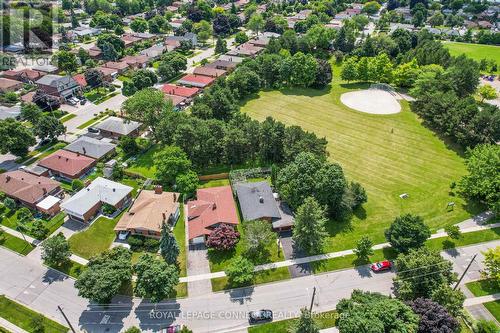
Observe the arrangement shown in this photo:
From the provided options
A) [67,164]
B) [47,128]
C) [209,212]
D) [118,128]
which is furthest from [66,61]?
[209,212]

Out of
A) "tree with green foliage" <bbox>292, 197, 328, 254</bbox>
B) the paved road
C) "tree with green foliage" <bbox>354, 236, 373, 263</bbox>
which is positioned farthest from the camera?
"tree with green foliage" <bbox>354, 236, 373, 263</bbox>

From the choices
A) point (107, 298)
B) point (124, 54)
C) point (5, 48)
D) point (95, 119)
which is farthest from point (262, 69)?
point (5, 48)

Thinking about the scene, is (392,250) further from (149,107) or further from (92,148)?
(92,148)

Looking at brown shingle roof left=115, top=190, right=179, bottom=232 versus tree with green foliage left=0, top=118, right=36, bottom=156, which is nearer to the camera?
brown shingle roof left=115, top=190, right=179, bottom=232

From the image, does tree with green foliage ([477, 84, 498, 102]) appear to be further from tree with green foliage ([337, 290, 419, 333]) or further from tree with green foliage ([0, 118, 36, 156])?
tree with green foliage ([0, 118, 36, 156])

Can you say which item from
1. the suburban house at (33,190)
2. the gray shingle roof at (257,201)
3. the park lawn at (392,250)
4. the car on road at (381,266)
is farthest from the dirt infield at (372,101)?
the suburban house at (33,190)

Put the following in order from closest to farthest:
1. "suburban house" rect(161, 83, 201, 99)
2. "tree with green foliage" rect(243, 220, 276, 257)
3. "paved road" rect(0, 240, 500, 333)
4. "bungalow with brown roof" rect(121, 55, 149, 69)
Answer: "paved road" rect(0, 240, 500, 333)
"tree with green foliage" rect(243, 220, 276, 257)
"suburban house" rect(161, 83, 201, 99)
"bungalow with brown roof" rect(121, 55, 149, 69)

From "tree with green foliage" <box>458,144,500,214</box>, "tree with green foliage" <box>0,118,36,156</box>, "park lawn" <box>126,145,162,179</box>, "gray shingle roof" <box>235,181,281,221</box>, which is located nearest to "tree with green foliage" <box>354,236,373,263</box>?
"gray shingle roof" <box>235,181,281,221</box>
